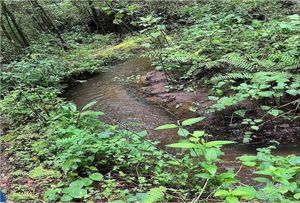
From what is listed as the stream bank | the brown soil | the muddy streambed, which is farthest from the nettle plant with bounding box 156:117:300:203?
the brown soil

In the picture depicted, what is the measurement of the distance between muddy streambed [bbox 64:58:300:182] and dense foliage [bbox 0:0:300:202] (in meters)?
0.33

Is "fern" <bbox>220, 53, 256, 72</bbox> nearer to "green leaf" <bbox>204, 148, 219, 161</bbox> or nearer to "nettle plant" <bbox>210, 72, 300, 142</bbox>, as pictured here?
"nettle plant" <bbox>210, 72, 300, 142</bbox>

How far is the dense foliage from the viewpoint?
3.34m

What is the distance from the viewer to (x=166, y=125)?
286 centimetres

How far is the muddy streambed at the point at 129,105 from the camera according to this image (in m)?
5.36

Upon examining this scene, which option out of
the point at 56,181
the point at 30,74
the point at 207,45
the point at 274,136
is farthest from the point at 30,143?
the point at 207,45

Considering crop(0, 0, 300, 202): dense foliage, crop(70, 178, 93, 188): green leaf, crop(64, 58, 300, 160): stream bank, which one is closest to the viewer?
crop(0, 0, 300, 202): dense foliage

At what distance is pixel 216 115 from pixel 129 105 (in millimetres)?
2099

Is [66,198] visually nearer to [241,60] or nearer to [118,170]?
[118,170]

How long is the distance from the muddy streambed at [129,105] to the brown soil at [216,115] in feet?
0.59

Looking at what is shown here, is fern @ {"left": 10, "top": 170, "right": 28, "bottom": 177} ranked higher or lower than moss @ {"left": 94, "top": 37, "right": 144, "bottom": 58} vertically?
higher

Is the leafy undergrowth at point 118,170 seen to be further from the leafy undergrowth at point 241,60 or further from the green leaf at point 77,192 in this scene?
the leafy undergrowth at point 241,60

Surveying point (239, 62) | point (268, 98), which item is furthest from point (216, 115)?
point (239, 62)

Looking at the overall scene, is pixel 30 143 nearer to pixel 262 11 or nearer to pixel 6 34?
pixel 262 11
